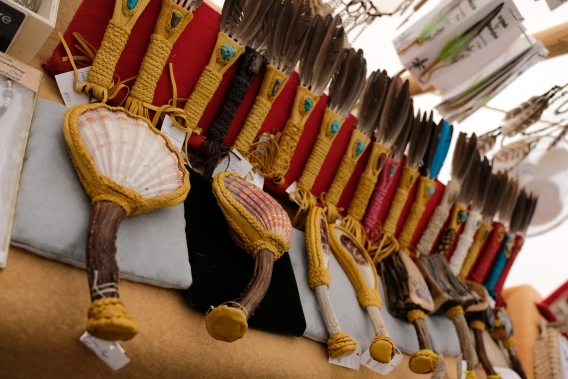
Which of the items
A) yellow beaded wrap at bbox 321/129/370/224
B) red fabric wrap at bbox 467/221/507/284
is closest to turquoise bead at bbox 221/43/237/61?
yellow beaded wrap at bbox 321/129/370/224

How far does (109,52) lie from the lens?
3.48 feet

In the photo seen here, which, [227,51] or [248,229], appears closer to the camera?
[248,229]

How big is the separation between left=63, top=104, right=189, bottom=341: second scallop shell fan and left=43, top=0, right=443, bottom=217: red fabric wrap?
0.83 feet

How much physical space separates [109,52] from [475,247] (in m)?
1.80

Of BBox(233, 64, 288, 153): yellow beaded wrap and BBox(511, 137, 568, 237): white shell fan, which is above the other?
BBox(511, 137, 568, 237): white shell fan

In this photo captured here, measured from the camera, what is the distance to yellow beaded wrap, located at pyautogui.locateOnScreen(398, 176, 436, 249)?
185 cm

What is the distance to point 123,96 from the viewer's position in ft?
3.71

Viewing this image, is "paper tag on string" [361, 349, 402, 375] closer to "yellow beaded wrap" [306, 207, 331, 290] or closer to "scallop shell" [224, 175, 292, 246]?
"yellow beaded wrap" [306, 207, 331, 290]

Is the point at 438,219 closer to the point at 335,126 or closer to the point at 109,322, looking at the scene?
the point at 335,126

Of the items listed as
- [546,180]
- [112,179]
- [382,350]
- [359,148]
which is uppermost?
[546,180]

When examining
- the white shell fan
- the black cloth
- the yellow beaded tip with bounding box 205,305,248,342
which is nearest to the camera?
the yellow beaded tip with bounding box 205,305,248,342

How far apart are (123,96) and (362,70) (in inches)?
30.7

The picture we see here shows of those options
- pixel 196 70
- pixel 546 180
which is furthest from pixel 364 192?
pixel 546 180

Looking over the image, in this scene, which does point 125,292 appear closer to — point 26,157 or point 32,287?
point 32,287
